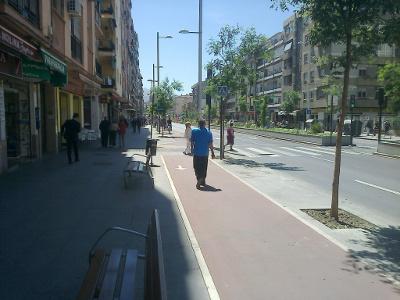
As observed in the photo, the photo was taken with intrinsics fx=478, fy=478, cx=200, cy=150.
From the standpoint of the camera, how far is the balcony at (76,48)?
23.0 m

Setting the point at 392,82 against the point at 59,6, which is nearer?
the point at 59,6

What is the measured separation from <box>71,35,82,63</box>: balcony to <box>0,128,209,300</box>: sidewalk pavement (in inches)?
434

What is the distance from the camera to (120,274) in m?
3.92

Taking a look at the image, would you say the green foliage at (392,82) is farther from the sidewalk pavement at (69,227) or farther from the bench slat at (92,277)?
the bench slat at (92,277)

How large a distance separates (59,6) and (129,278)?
1799cm

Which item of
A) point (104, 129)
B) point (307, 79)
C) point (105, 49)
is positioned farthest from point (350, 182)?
point (307, 79)

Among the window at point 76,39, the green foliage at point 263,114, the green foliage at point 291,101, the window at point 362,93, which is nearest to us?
the window at point 76,39

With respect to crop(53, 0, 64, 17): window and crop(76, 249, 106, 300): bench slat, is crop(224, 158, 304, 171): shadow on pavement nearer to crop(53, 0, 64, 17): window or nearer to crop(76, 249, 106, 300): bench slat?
crop(53, 0, 64, 17): window

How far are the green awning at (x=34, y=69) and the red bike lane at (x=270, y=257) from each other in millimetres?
6516

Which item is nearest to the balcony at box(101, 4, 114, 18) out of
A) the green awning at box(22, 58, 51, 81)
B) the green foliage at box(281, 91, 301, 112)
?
the green awning at box(22, 58, 51, 81)

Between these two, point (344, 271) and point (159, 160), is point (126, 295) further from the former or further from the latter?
point (159, 160)

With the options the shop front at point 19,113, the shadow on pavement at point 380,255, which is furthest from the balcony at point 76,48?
the shadow on pavement at point 380,255

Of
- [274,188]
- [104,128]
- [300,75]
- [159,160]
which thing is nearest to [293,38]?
[300,75]

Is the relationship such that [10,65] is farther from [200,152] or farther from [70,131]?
[200,152]
